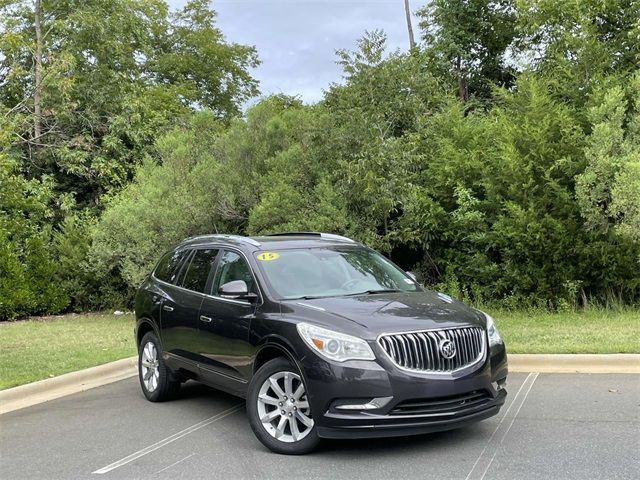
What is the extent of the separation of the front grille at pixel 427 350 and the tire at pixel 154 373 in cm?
320

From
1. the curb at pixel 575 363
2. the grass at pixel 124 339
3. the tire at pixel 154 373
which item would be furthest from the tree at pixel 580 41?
the tire at pixel 154 373

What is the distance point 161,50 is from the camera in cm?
3306

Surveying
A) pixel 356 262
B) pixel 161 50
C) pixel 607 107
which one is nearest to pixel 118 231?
pixel 356 262

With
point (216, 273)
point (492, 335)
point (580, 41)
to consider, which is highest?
point (580, 41)

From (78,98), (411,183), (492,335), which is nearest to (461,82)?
(411,183)

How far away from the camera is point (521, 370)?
776cm

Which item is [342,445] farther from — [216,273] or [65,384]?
[65,384]

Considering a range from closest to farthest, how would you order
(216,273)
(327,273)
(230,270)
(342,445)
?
(342,445)
(327,273)
(230,270)
(216,273)

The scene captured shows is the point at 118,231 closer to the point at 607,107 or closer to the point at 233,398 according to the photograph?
the point at 233,398

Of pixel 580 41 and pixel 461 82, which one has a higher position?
pixel 461 82

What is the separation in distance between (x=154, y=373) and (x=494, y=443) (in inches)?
153

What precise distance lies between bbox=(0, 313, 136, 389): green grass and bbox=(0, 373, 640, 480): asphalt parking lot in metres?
1.62

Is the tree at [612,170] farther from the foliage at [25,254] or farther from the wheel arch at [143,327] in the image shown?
the foliage at [25,254]

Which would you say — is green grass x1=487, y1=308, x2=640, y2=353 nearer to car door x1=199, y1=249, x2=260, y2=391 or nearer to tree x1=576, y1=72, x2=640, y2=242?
tree x1=576, y1=72, x2=640, y2=242
